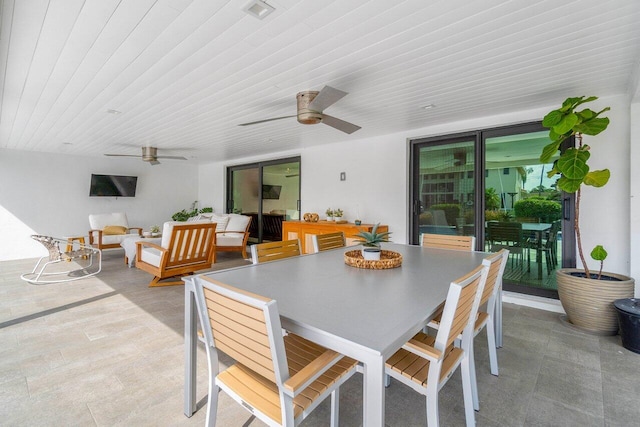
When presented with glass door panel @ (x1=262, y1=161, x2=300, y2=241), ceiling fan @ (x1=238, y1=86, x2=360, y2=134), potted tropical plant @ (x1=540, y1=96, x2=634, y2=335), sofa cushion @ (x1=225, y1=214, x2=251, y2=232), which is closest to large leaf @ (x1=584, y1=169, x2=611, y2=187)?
potted tropical plant @ (x1=540, y1=96, x2=634, y2=335)

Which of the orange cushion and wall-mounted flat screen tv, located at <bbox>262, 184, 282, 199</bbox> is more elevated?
wall-mounted flat screen tv, located at <bbox>262, 184, 282, 199</bbox>

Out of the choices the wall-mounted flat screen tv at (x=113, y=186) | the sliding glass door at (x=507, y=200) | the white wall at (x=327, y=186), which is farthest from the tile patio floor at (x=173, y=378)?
the wall-mounted flat screen tv at (x=113, y=186)

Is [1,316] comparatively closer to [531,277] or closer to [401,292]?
[401,292]

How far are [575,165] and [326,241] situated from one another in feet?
7.66

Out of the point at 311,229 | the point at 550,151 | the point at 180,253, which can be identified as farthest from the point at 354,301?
the point at 311,229

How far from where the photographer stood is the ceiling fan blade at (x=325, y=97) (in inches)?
91.9

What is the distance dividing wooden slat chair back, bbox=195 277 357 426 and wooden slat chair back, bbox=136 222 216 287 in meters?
3.13

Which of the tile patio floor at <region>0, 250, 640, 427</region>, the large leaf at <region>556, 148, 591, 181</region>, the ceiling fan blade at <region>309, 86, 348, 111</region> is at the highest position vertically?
the ceiling fan blade at <region>309, 86, 348, 111</region>

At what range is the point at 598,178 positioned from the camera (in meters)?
2.69

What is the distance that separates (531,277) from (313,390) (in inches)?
142

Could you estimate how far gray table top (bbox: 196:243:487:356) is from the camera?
1036mm

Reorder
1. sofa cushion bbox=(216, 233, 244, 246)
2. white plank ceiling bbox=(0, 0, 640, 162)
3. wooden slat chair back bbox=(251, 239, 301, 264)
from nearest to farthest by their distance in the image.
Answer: white plank ceiling bbox=(0, 0, 640, 162), wooden slat chair back bbox=(251, 239, 301, 264), sofa cushion bbox=(216, 233, 244, 246)

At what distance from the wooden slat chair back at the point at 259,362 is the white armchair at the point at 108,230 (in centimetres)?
584

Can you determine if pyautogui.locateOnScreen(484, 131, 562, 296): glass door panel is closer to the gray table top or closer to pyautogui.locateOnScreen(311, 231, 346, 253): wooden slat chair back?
the gray table top
